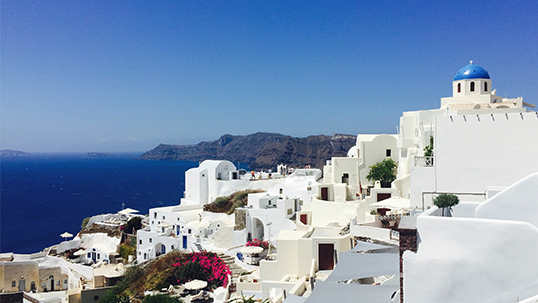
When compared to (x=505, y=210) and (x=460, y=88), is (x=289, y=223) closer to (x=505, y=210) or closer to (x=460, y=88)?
(x=460, y=88)

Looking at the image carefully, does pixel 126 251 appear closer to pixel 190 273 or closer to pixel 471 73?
pixel 190 273

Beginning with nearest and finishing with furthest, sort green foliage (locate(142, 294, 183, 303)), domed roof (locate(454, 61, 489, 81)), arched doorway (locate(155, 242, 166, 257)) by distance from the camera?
1. green foliage (locate(142, 294, 183, 303))
2. domed roof (locate(454, 61, 489, 81))
3. arched doorway (locate(155, 242, 166, 257))

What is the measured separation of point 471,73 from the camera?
26.6 metres

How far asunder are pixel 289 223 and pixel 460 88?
14.6 m

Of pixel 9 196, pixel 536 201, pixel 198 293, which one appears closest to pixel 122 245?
pixel 198 293

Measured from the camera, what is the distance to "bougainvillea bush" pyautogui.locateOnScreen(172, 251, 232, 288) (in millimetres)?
24266

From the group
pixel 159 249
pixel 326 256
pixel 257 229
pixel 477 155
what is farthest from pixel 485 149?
pixel 159 249

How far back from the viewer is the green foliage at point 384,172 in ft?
93.6

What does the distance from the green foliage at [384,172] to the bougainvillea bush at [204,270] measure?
1206 centimetres

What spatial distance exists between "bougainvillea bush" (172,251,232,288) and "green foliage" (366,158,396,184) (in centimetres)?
1206

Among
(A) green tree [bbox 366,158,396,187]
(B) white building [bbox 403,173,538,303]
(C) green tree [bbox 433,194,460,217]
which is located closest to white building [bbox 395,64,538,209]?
(C) green tree [bbox 433,194,460,217]

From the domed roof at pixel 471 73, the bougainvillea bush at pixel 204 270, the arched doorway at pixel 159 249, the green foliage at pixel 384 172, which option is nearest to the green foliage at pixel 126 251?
the arched doorway at pixel 159 249

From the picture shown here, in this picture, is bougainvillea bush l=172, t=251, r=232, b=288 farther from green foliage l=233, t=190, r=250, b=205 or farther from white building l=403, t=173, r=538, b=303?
white building l=403, t=173, r=538, b=303

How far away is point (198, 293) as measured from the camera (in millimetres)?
23125
